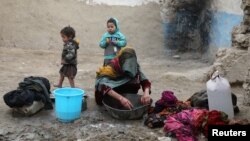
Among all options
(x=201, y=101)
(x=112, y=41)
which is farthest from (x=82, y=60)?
(x=201, y=101)

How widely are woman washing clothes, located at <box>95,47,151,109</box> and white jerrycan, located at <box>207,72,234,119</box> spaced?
70 centimetres

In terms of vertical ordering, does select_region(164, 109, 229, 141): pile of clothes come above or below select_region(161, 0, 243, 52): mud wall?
below

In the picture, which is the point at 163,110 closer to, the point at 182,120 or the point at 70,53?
the point at 182,120

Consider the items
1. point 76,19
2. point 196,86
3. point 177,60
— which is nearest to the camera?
point 196,86

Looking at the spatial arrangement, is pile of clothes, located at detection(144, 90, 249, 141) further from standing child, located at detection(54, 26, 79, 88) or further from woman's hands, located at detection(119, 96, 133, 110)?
standing child, located at detection(54, 26, 79, 88)

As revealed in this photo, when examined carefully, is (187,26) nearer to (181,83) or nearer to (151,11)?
(151,11)

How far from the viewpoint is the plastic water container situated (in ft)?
13.4

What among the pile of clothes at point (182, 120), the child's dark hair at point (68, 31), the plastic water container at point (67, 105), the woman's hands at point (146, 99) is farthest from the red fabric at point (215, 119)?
the child's dark hair at point (68, 31)

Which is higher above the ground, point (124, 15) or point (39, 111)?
point (124, 15)

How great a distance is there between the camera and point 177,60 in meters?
10.0

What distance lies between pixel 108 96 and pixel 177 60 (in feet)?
18.8

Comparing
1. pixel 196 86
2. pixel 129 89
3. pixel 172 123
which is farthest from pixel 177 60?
pixel 172 123

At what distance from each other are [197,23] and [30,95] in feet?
22.5

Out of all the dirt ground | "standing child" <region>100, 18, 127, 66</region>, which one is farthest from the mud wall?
"standing child" <region>100, 18, 127, 66</region>
